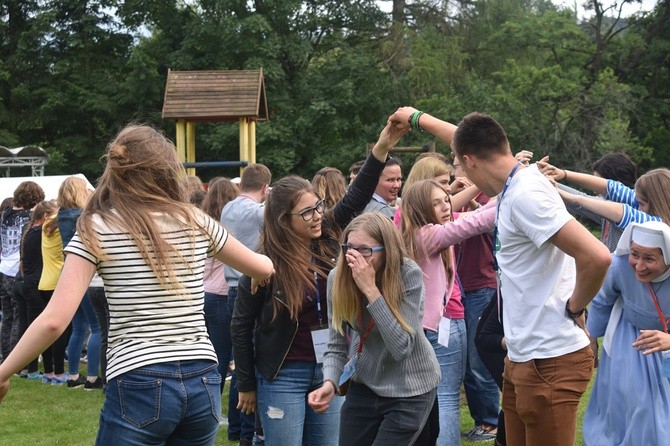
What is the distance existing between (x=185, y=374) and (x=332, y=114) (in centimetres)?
3084

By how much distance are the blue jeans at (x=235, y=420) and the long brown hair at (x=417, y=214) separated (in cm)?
201

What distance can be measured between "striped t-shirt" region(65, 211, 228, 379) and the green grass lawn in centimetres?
404

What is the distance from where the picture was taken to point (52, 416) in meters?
8.22

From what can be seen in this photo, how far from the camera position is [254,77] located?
19391 millimetres

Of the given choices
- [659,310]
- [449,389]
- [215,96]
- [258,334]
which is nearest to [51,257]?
[258,334]

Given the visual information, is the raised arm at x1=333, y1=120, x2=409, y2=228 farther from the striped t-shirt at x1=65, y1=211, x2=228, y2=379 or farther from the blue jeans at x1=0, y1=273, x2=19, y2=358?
the blue jeans at x1=0, y1=273, x2=19, y2=358

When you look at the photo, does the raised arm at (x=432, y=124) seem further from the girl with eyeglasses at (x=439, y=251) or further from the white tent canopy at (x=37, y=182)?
the white tent canopy at (x=37, y=182)

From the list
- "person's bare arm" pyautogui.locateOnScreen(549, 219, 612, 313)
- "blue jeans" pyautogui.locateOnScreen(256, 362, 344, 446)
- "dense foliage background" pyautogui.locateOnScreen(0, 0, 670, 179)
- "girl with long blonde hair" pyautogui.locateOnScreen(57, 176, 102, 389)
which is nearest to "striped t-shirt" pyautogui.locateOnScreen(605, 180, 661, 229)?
"person's bare arm" pyautogui.locateOnScreen(549, 219, 612, 313)

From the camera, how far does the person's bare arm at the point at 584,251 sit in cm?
356

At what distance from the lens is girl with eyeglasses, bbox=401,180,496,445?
198 inches

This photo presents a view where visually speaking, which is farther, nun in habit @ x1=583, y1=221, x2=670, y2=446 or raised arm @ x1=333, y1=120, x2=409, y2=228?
raised arm @ x1=333, y1=120, x2=409, y2=228

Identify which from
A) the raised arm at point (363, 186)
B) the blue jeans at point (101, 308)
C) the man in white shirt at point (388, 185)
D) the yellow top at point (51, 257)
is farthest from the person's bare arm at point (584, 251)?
the yellow top at point (51, 257)

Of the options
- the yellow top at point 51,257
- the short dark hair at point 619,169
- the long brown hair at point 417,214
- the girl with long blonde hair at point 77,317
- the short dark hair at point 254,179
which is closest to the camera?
the long brown hair at point 417,214

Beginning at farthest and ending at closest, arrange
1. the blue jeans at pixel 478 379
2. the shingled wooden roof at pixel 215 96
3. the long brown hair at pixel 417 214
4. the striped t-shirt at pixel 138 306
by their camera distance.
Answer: the shingled wooden roof at pixel 215 96, the blue jeans at pixel 478 379, the long brown hair at pixel 417 214, the striped t-shirt at pixel 138 306
